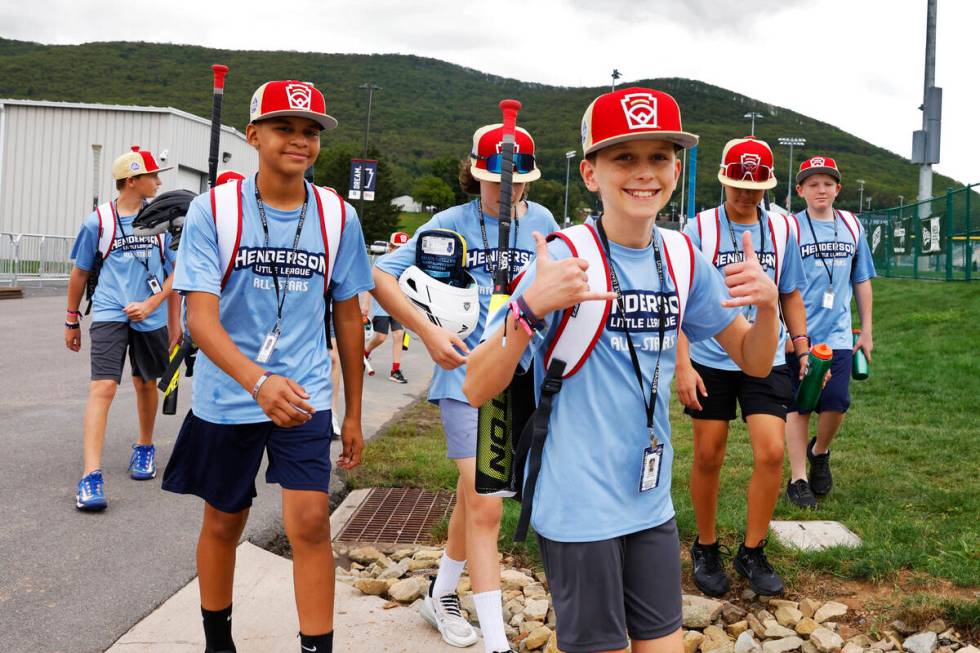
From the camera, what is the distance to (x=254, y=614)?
4305mm

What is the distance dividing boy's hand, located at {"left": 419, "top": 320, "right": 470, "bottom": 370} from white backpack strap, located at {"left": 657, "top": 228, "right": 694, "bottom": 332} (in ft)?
3.90

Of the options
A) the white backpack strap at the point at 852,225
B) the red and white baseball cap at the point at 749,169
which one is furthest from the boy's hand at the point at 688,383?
the white backpack strap at the point at 852,225

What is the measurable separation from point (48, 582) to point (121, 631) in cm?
76

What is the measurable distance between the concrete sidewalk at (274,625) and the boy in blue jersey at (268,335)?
16.2 inches

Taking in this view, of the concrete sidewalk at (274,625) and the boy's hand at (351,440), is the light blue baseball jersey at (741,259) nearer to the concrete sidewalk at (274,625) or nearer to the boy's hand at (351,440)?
the concrete sidewalk at (274,625)

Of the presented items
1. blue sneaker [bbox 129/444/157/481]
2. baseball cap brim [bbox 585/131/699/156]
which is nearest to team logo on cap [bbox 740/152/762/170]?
baseball cap brim [bbox 585/131/699/156]

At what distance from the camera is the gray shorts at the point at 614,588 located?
2.53 metres

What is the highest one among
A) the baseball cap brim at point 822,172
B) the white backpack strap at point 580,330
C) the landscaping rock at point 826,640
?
the baseball cap brim at point 822,172

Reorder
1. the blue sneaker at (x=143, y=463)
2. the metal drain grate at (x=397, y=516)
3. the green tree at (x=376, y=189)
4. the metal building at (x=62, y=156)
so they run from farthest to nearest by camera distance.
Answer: the green tree at (x=376, y=189)
the metal building at (x=62, y=156)
the blue sneaker at (x=143, y=463)
the metal drain grate at (x=397, y=516)

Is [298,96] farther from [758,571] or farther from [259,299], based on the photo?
[758,571]

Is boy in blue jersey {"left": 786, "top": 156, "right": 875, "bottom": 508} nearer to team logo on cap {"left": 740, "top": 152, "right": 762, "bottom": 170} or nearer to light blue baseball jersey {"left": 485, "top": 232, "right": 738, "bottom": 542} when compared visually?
team logo on cap {"left": 740, "top": 152, "right": 762, "bottom": 170}

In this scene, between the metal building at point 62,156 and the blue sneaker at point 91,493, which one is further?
the metal building at point 62,156

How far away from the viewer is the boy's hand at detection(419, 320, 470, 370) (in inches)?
150

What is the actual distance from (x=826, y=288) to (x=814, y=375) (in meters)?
1.74
